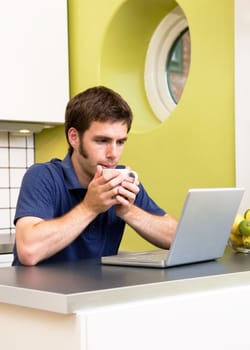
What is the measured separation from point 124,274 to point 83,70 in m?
2.01

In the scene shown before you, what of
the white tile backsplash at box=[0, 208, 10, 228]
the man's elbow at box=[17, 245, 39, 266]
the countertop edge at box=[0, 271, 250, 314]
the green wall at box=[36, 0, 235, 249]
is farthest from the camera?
the white tile backsplash at box=[0, 208, 10, 228]

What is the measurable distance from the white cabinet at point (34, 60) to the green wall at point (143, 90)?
0.10 meters

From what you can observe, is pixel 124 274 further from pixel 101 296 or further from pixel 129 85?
pixel 129 85

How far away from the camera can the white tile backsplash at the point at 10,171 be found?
3658 millimetres

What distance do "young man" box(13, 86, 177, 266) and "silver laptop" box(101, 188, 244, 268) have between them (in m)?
0.18

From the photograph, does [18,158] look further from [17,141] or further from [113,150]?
[113,150]

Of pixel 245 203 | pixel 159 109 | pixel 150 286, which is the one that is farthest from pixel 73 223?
pixel 159 109

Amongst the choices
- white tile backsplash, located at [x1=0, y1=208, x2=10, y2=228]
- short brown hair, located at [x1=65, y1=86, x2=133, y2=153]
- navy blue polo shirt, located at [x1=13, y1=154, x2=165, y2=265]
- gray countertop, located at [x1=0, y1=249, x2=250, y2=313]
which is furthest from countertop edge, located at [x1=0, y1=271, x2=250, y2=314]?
white tile backsplash, located at [x1=0, y1=208, x2=10, y2=228]

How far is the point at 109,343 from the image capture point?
1429 millimetres

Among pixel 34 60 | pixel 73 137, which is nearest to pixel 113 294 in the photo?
pixel 73 137

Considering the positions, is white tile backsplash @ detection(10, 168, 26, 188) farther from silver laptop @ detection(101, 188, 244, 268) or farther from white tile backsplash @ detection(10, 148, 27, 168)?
silver laptop @ detection(101, 188, 244, 268)

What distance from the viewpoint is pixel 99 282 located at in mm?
1548

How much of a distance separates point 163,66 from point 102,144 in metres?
1.46

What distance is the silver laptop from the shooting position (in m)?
1.77
